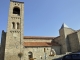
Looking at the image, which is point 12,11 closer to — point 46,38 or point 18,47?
point 18,47

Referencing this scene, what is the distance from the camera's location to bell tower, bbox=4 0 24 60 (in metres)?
23.5

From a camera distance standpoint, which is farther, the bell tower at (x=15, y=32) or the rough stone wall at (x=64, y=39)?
the rough stone wall at (x=64, y=39)

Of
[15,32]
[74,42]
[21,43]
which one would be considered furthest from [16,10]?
[74,42]

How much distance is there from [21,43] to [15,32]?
3.12 m

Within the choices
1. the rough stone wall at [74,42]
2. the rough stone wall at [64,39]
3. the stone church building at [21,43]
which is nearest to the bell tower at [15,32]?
the stone church building at [21,43]

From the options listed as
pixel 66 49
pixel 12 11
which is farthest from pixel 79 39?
pixel 12 11

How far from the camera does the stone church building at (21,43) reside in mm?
23766

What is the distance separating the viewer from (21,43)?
24.8 meters

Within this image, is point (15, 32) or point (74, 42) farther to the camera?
point (74, 42)

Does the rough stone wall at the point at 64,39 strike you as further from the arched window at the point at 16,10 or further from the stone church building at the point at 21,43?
the arched window at the point at 16,10

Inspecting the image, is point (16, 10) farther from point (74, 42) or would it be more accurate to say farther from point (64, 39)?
point (74, 42)

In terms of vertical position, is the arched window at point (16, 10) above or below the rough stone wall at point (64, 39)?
above

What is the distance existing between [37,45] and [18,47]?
5000mm

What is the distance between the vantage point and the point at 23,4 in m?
28.6
